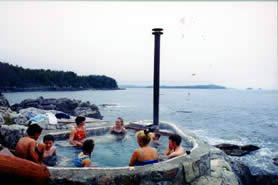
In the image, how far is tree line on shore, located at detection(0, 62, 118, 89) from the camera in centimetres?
8938

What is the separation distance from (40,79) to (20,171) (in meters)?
111

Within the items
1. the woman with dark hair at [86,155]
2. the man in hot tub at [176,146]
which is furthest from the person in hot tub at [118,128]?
the woman with dark hair at [86,155]

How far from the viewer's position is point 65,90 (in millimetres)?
120688

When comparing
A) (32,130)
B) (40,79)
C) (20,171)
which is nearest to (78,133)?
(32,130)

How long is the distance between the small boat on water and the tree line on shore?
312ft

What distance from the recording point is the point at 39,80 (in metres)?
104

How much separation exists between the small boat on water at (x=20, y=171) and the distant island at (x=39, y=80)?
9502cm

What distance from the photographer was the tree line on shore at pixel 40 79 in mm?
89375

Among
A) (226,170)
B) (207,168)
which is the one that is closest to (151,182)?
(207,168)

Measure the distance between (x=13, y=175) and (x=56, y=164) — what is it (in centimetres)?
187

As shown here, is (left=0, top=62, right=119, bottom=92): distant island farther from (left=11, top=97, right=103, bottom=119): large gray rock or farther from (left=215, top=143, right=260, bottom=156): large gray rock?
(left=215, top=143, right=260, bottom=156): large gray rock

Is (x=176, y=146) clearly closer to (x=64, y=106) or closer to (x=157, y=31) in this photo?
(x=157, y=31)

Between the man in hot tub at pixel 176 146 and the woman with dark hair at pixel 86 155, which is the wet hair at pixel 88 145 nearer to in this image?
the woman with dark hair at pixel 86 155

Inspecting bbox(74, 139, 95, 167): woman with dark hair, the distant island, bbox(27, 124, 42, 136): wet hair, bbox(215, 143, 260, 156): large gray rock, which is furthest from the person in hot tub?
the distant island
